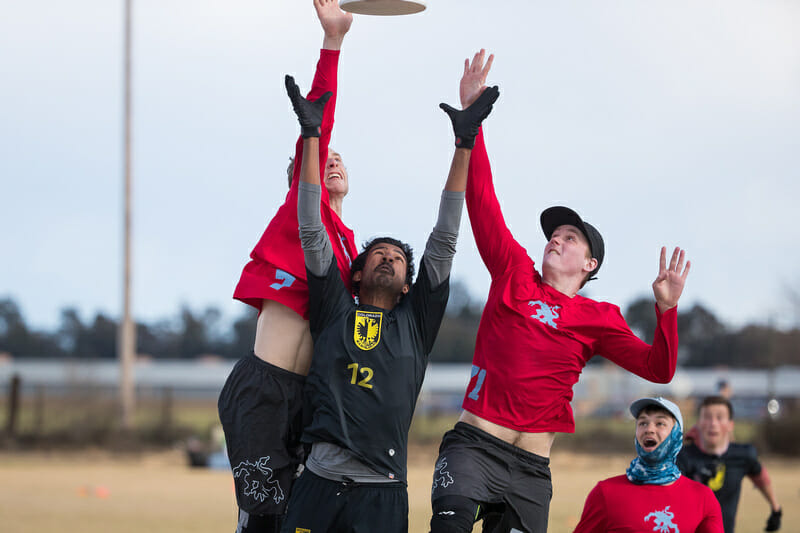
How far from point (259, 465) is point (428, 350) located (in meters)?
0.89

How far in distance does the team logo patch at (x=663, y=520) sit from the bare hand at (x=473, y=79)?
6.81 ft

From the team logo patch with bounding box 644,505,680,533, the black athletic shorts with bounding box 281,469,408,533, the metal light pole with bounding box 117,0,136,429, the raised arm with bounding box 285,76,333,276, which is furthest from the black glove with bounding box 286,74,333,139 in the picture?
the metal light pole with bounding box 117,0,136,429

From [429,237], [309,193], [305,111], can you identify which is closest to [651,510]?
[429,237]

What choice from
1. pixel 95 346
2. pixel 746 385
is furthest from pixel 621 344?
pixel 95 346

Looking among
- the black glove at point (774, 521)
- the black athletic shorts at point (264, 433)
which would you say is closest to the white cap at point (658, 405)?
the black athletic shorts at point (264, 433)

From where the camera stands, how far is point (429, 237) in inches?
177

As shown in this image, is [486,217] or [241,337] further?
[241,337]

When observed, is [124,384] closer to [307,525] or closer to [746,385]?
[307,525]

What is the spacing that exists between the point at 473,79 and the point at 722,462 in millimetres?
3957

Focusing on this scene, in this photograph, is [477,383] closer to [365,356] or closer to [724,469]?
[365,356]

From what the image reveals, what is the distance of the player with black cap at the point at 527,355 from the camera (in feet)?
15.3

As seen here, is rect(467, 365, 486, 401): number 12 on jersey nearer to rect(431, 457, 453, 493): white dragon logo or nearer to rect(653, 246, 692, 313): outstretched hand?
rect(431, 457, 453, 493): white dragon logo

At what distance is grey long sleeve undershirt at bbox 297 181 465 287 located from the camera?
14.2ft

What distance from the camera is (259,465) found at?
178 inches
